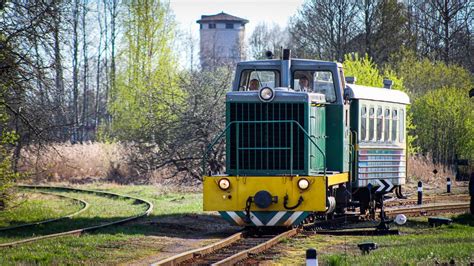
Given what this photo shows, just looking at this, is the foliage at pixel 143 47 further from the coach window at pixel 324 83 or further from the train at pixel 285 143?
the coach window at pixel 324 83

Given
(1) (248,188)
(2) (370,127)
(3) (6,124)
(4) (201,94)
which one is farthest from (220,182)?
(4) (201,94)

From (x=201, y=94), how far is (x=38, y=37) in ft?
35.5

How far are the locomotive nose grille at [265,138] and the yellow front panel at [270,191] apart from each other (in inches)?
17.0

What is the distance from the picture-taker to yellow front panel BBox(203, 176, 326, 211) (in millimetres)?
15719

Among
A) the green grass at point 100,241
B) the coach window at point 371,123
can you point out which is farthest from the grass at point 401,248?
the green grass at point 100,241

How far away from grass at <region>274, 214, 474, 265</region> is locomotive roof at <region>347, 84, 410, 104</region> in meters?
2.93

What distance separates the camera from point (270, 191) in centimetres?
1575

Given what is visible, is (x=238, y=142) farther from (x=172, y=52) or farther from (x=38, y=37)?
(x=172, y=52)

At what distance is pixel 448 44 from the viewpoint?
188 feet

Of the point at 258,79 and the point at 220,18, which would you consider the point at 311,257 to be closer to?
the point at 258,79

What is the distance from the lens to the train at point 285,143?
15766 millimetres

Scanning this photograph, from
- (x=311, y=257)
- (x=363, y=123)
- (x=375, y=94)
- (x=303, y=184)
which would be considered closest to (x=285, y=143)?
(x=303, y=184)

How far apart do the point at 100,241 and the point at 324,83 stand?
5.55 metres

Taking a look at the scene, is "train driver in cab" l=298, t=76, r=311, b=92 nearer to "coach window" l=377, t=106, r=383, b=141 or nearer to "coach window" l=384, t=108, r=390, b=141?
"coach window" l=377, t=106, r=383, b=141
